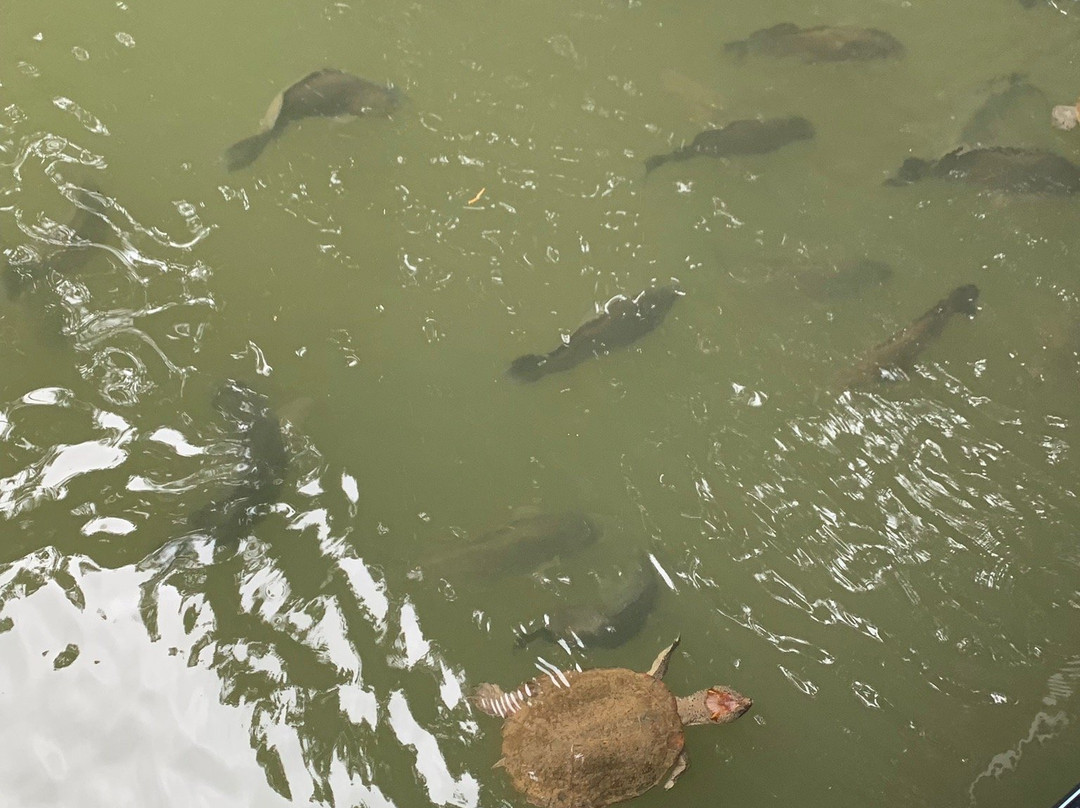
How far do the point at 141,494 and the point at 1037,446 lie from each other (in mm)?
3591

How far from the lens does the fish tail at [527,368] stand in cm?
359

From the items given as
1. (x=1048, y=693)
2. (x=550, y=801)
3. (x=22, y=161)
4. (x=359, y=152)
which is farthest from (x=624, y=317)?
(x=22, y=161)

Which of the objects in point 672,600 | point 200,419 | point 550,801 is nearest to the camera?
point 550,801

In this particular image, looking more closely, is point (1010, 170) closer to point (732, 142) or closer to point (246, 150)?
point (732, 142)

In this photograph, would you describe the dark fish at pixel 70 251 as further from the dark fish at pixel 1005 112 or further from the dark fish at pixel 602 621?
the dark fish at pixel 1005 112

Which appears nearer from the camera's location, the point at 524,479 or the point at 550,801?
the point at 550,801

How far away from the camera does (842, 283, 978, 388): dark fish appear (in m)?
3.68

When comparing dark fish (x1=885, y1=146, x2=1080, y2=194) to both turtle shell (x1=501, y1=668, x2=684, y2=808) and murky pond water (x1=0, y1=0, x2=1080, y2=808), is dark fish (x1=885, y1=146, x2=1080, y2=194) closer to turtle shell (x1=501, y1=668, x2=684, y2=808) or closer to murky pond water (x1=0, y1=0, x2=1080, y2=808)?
murky pond water (x1=0, y1=0, x2=1080, y2=808)

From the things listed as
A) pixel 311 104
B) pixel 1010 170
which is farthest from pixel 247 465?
pixel 1010 170

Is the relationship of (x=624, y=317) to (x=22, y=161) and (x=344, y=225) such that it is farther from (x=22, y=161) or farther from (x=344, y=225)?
(x=22, y=161)

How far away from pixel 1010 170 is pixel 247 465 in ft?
12.0

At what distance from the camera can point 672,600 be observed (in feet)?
10.6

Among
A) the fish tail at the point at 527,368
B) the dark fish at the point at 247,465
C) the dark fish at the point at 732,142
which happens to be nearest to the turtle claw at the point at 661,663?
the fish tail at the point at 527,368

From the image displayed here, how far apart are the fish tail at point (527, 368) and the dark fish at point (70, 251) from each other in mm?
1902
